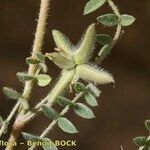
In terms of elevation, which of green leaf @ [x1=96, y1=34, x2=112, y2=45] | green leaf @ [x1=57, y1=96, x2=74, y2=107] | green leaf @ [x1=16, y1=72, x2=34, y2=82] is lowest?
green leaf @ [x1=57, y1=96, x2=74, y2=107]

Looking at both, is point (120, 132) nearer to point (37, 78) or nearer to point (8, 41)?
point (8, 41)

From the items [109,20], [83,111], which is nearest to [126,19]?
[109,20]

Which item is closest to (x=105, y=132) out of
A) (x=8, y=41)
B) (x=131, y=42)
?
(x=131, y=42)

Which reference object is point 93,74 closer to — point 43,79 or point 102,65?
point 43,79

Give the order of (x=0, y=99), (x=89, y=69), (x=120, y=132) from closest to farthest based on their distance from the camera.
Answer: (x=89, y=69)
(x=0, y=99)
(x=120, y=132)

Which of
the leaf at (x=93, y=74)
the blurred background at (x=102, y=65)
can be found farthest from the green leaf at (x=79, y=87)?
the blurred background at (x=102, y=65)

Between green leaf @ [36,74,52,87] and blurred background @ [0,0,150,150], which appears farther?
blurred background @ [0,0,150,150]

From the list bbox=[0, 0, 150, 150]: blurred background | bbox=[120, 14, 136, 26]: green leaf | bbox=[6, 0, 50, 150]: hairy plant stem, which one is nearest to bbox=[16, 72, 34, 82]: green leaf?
bbox=[6, 0, 50, 150]: hairy plant stem

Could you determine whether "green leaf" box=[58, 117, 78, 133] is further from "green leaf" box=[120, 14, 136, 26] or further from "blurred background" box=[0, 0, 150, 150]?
"blurred background" box=[0, 0, 150, 150]

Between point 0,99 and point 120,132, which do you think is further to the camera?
point 120,132
